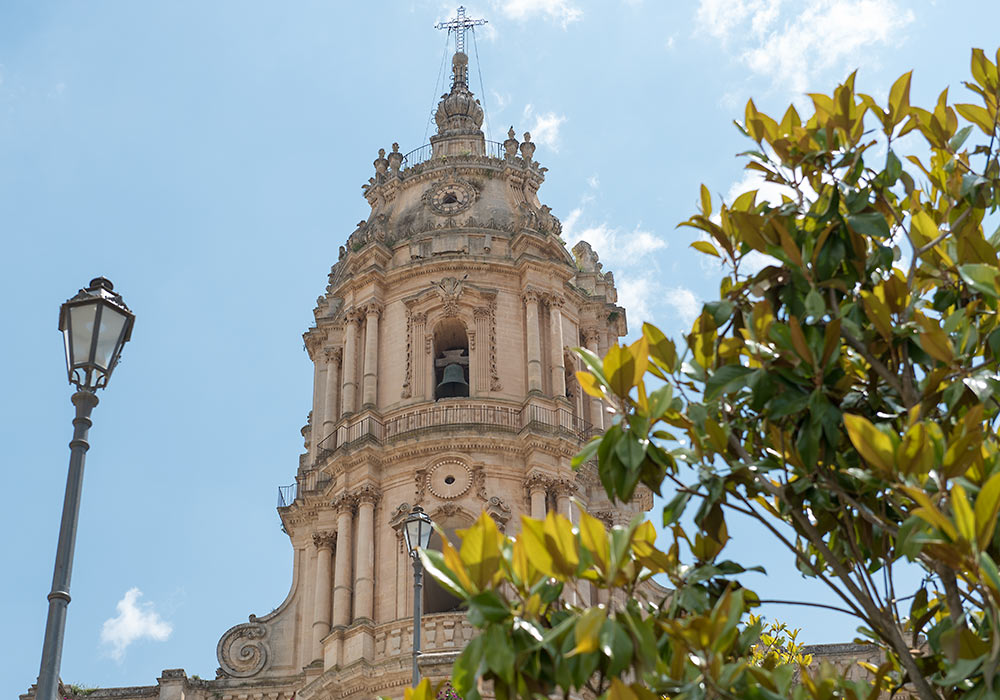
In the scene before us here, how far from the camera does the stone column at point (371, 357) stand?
30844 millimetres

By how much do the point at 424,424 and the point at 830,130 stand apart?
70.4 feet

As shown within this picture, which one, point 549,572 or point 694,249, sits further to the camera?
point 694,249

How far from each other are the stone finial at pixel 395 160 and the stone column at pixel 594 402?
670 centimetres

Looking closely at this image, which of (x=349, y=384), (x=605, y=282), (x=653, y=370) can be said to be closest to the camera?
(x=653, y=370)

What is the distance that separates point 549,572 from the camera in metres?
6.65

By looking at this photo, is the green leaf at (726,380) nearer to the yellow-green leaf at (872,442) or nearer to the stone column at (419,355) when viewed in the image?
the yellow-green leaf at (872,442)

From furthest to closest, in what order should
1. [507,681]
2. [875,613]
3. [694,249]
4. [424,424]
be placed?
[424,424], [694,249], [875,613], [507,681]

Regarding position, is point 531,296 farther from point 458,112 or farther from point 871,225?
point 871,225

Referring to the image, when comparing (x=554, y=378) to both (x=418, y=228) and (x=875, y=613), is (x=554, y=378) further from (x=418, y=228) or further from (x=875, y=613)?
(x=875, y=613)

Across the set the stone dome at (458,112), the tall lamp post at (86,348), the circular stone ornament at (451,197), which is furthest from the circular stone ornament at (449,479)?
the tall lamp post at (86,348)

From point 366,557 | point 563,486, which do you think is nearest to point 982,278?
point 563,486

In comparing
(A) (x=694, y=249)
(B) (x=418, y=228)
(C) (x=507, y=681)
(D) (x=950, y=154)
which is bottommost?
(C) (x=507, y=681)

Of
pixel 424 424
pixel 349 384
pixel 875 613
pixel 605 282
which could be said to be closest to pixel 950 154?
pixel 875 613

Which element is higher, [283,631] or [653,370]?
[283,631]
